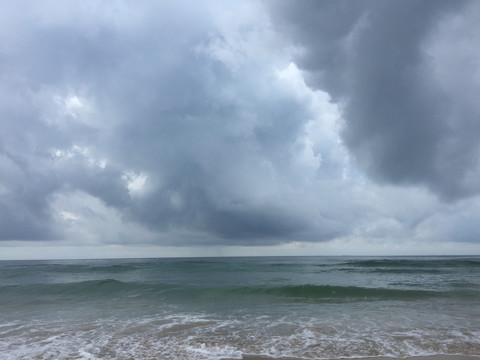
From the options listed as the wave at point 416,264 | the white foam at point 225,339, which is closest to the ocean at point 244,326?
the white foam at point 225,339

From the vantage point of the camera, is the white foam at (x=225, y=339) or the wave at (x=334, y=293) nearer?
the white foam at (x=225, y=339)

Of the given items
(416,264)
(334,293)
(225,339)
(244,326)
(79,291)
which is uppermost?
(225,339)

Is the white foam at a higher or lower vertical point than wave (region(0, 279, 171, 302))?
higher

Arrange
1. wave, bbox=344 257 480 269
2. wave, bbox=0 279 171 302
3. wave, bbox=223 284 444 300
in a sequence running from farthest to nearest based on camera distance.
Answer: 1. wave, bbox=344 257 480 269
2. wave, bbox=0 279 171 302
3. wave, bbox=223 284 444 300

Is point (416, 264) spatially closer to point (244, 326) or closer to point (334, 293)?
point (334, 293)

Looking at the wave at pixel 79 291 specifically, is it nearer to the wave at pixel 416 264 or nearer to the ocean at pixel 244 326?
the ocean at pixel 244 326

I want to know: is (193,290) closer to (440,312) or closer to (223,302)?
(223,302)

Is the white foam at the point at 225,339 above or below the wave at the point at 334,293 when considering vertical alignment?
above

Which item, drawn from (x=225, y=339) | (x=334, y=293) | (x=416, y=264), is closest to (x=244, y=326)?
(x=225, y=339)

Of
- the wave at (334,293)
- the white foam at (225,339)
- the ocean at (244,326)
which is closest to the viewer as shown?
the white foam at (225,339)

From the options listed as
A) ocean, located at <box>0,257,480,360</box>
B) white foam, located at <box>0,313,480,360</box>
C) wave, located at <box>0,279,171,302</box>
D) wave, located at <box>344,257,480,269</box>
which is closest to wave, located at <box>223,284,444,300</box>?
ocean, located at <box>0,257,480,360</box>

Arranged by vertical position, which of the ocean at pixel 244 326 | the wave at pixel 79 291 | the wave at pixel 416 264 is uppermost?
the ocean at pixel 244 326

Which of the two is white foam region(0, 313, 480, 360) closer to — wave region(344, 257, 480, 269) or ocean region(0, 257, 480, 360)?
ocean region(0, 257, 480, 360)

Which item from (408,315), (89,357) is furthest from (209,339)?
(408,315)
